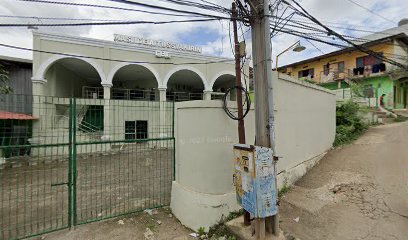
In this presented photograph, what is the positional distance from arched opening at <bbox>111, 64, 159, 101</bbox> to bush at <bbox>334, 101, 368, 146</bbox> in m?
12.2

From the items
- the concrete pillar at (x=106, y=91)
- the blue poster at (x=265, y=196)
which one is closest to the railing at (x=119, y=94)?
the concrete pillar at (x=106, y=91)

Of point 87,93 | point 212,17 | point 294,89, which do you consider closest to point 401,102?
point 294,89

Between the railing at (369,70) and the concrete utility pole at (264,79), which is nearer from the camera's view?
the concrete utility pole at (264,79)

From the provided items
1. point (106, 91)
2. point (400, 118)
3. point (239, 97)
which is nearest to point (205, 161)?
point (239, 97)

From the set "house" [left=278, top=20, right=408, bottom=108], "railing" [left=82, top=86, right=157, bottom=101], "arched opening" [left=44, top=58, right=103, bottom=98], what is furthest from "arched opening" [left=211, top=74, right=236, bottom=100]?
"arched opening" [left=44, top=58, right=103, bottom=98]

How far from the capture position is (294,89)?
6.02 metres

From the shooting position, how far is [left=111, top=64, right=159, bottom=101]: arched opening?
A: 52.6 feet

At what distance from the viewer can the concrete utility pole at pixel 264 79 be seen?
337 cm

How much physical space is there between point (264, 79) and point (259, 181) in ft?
5.38

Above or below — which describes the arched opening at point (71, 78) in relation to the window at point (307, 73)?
below

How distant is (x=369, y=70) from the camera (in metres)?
19.8

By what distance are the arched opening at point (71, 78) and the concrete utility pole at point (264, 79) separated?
12.8 meters

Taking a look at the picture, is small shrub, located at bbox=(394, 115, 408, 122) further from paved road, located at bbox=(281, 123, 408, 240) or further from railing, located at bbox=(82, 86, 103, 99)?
railing, located at bbox=(82, 86, 103, 99)

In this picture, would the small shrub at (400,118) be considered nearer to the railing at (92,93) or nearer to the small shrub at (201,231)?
the small shrub at (201,231)
